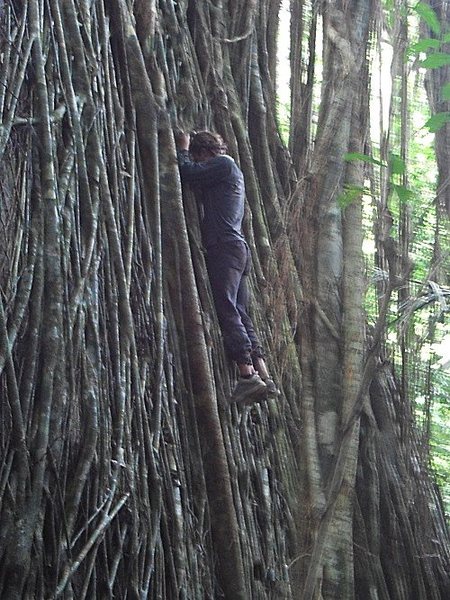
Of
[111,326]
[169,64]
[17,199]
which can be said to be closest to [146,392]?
[111,326]

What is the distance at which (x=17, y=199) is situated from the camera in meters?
4.14

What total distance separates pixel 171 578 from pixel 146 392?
74 cm

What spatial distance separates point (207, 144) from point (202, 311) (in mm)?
806

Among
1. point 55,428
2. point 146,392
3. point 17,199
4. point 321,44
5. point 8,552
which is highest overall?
point 321,44

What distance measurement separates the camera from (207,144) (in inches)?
208

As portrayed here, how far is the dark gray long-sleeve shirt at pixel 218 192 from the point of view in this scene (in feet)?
17.0

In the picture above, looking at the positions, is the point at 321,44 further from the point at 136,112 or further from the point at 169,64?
the point at 136,112

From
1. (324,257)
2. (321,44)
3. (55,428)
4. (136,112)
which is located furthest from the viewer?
(321,44)

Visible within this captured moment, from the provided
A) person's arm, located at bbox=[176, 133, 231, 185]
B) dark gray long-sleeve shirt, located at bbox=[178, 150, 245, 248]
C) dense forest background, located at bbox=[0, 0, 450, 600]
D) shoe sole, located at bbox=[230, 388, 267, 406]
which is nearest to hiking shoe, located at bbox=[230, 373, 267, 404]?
shoe sole, located at bbox=[230, 388, 267, 406]

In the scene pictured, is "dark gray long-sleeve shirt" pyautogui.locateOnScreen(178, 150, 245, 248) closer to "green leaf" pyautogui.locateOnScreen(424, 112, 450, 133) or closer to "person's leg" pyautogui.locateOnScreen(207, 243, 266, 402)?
"person's leg" pyautogui.locateOnScreen(207, 243, 266, 402)

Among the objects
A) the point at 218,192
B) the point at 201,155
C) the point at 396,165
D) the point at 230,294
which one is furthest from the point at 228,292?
the point at 396,165

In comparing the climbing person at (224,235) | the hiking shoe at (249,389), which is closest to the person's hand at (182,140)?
the climbing person at (224,235)

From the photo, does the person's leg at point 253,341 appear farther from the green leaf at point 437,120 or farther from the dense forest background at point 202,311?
the green leaf at point 437,120

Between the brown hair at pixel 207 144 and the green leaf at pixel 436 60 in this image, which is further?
the brown hair at pixel 207 144
